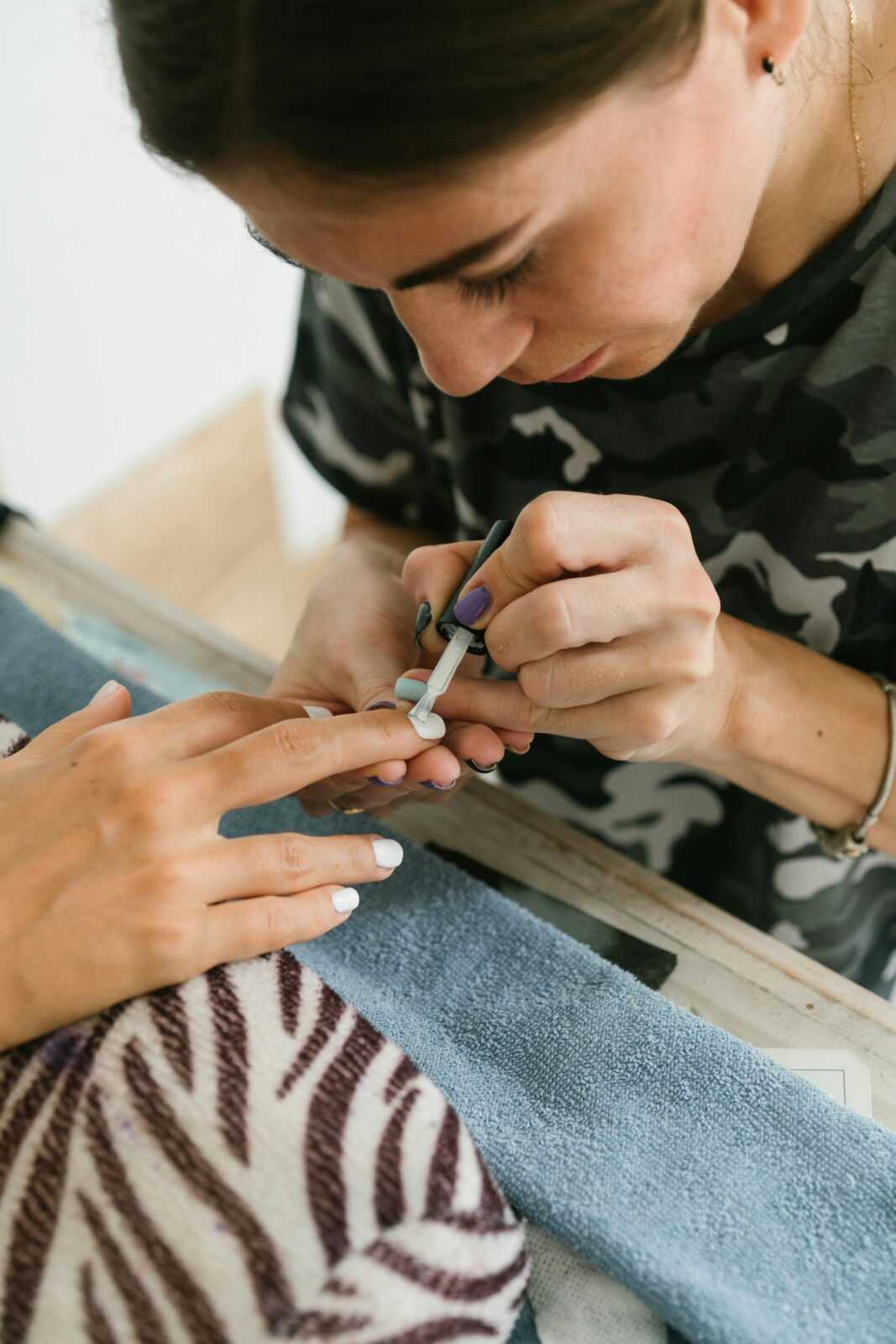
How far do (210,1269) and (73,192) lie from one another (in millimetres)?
1784

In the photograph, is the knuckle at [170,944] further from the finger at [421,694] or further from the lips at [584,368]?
the lips at [584,368]

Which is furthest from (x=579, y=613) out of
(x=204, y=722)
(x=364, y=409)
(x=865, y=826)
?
(x=364, y=409)

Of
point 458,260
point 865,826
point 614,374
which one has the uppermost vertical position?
point 458,260

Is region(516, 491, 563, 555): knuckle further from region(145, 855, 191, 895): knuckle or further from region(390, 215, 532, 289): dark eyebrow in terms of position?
region(145, 855, 191, 895): knuckle

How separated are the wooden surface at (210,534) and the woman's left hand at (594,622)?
1.39m

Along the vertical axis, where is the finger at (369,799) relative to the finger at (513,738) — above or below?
below

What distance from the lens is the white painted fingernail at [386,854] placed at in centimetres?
61

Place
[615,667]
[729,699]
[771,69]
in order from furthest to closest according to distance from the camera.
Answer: [729,699] → [615,667] → [771,69]

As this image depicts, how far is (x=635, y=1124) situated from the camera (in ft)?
1.73

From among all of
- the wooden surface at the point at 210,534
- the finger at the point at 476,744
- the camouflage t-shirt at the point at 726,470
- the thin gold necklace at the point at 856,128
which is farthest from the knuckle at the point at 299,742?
the wooden surface at the point at 210,534

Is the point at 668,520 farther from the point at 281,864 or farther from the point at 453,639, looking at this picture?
the point at 281,864

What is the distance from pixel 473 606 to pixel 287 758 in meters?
0.13

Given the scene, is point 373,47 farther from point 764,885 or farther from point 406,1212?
point 764,885

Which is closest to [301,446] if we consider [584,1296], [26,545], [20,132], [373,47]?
[26,545]
